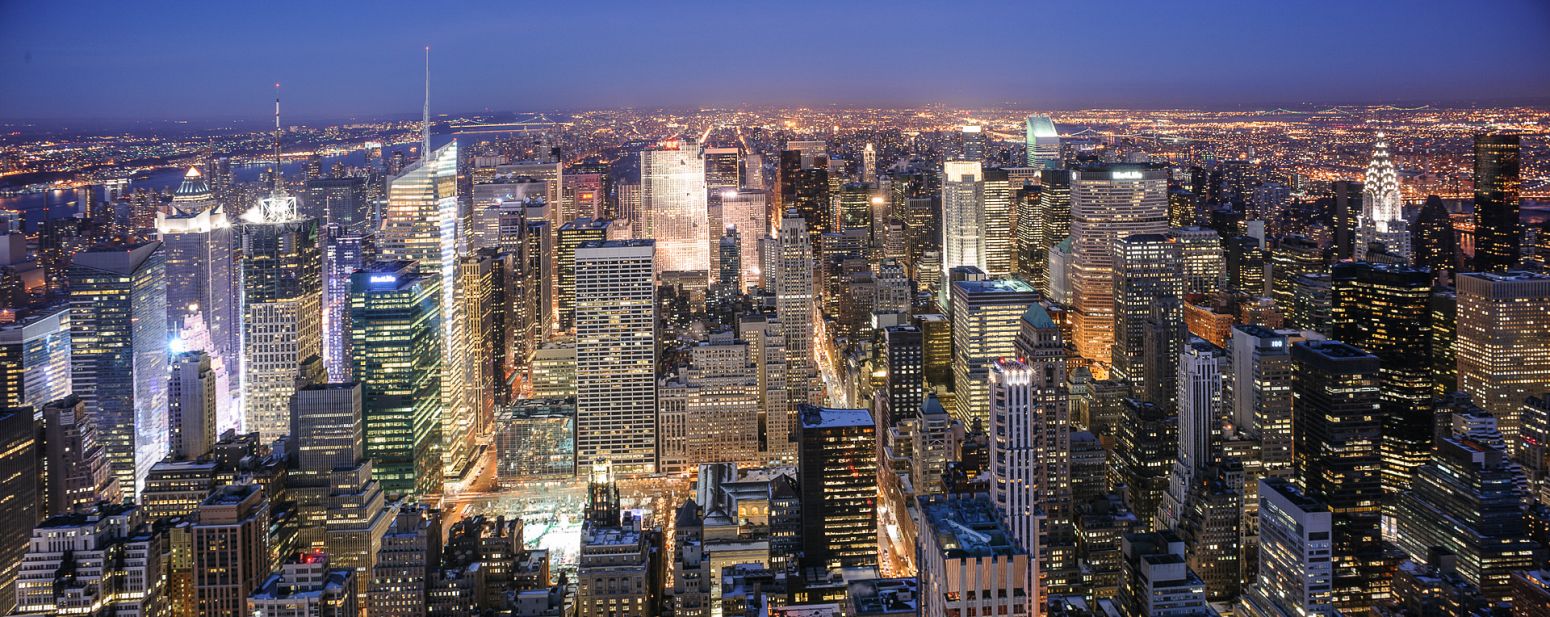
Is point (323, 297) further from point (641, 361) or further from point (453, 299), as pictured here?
point (641, 361)

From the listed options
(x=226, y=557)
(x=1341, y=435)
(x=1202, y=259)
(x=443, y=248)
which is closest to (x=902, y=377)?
(x=1341, y=435)

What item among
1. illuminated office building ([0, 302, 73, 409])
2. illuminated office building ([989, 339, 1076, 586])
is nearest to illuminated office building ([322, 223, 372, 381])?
illuminated office building ([0, 302, 73, 409])

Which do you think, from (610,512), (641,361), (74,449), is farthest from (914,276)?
(74,449)

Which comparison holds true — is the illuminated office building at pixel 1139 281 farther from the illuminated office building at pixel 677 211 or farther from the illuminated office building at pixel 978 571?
the illuminated office building at pixel 978 571

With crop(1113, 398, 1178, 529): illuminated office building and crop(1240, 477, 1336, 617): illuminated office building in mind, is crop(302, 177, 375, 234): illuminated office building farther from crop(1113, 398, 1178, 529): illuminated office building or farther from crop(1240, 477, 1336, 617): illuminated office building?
crop(1240, 477, 1336, 617): illuminated office building

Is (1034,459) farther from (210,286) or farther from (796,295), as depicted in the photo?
(210,286)

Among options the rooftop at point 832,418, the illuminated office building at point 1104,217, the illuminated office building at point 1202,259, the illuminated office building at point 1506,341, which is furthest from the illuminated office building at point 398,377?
the illuminated office building at point 1506,341
